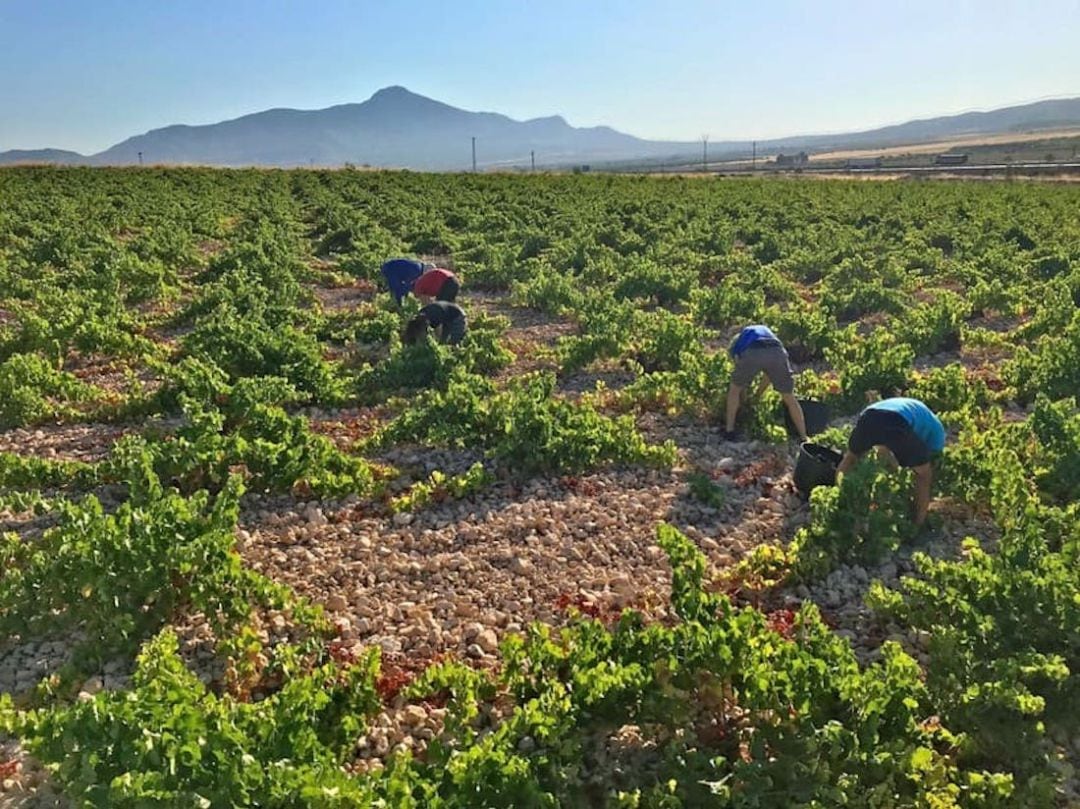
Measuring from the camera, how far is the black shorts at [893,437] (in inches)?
253

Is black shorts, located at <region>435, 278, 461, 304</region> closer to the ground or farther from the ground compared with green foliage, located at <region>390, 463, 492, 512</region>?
farther from the ground

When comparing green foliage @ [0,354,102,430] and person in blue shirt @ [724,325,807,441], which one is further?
green foliage @ [0,354,102,430]

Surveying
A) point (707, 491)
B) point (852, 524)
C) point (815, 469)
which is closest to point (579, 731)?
point (852, 524)

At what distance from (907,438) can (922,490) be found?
0.55 metres

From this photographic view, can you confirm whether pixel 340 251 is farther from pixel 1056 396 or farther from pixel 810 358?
Answer: pixel 1056 396

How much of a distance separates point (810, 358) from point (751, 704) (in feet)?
27.7

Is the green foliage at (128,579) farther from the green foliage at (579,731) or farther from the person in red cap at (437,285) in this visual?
the person in red cap at (437,285)

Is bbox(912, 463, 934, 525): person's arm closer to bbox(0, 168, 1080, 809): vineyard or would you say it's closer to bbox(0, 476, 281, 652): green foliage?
bbox(0, 168, 1080, 809): vineyard

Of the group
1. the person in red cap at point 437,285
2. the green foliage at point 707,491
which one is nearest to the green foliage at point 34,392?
the person in red cap at point 437,285

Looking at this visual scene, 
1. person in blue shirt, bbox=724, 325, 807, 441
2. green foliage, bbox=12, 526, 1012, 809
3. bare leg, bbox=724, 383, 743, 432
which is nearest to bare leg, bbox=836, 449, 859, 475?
person in blue shirt, bbox=724, 325, 807, 441

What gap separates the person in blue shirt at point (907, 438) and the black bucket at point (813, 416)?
209cm

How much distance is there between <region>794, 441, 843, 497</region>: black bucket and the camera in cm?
722

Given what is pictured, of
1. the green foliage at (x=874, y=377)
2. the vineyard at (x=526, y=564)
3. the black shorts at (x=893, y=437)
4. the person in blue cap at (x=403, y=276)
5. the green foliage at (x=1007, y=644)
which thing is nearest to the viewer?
the vineyard at (x=526, y=564)

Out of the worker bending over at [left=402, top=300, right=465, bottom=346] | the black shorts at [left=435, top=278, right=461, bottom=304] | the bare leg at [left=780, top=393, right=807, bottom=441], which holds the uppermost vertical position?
the black shorts at [left=435, top=278, right=461, bottom=304]
